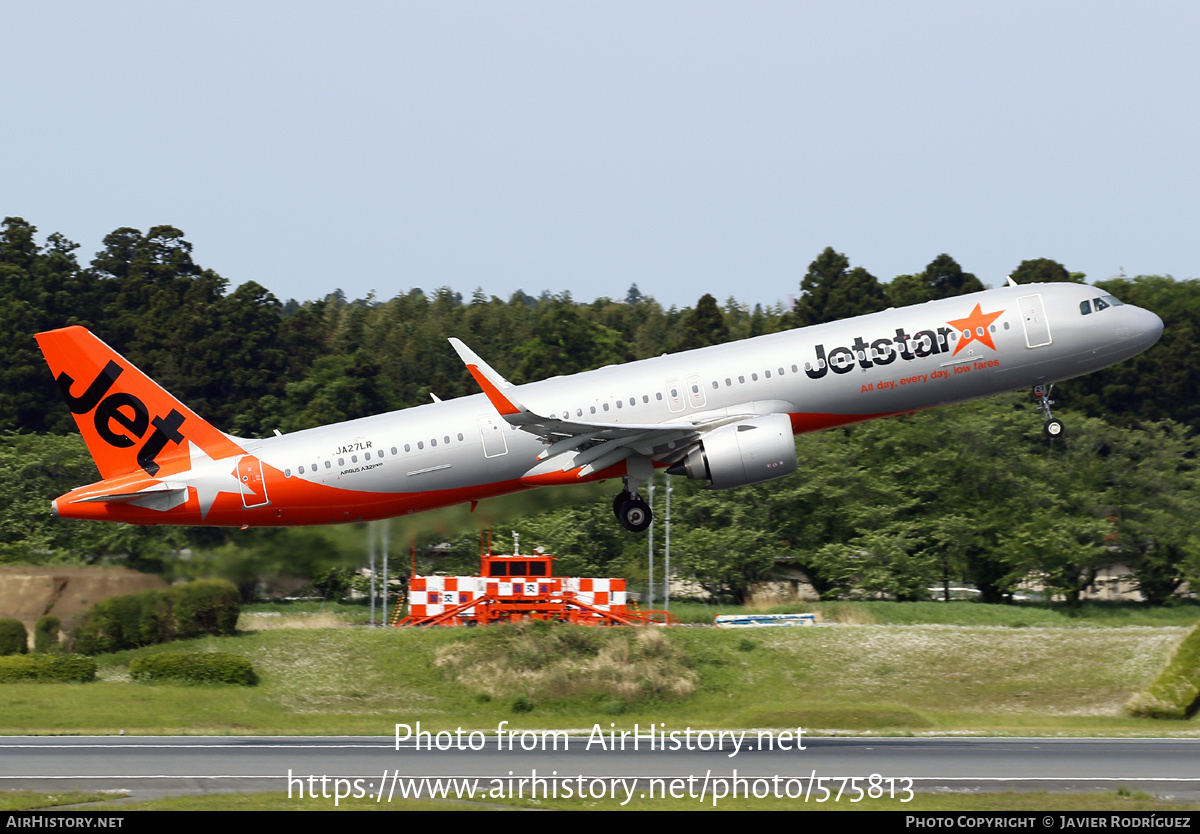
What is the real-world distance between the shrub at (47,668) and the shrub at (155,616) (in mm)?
488

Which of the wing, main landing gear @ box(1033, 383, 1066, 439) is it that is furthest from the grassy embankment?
the wing

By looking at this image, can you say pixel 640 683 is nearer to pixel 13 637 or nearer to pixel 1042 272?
pixel 13 637

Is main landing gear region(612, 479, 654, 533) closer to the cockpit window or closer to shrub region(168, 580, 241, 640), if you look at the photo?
shrub region(168, 580, 241, 640)

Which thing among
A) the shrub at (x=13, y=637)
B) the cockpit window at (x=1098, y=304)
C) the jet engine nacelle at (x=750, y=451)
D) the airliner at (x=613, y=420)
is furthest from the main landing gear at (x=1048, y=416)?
the shrub at (x=13, y=637)

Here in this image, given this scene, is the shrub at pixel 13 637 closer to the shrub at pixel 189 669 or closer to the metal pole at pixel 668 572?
the shrub at pixel 189 669

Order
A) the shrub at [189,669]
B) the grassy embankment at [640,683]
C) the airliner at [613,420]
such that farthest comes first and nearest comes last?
the shrub at [189,669], the grassy embankment at [640,683], the airliner at [613,420]

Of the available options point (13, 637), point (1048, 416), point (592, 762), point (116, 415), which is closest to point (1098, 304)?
point (1048, 416)

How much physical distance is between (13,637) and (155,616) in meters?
4.41

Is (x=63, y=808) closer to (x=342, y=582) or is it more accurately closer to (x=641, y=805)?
(x=641, y=805)

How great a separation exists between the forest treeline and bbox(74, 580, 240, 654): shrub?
1528 millimetres

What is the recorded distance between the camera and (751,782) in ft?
86.2

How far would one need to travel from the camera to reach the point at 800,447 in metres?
71.7

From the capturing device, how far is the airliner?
115ft

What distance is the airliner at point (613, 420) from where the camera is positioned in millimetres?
34906
